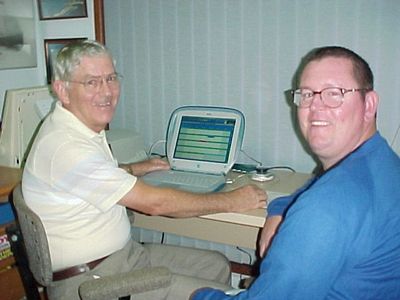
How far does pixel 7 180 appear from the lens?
192 centimetres

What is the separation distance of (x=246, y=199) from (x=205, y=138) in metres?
0.53

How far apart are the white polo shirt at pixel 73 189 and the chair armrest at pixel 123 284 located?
264 mm

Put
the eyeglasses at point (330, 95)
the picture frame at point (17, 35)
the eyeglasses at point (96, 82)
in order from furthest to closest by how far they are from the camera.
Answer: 1. the picture frame at point (17, 35)
2. the eyeglasses at point (96, 82)
3. the eyeglasses at point (330, 95)

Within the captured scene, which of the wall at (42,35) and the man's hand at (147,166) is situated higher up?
the wall at (42,35)

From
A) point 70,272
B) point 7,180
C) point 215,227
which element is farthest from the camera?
point 215,227

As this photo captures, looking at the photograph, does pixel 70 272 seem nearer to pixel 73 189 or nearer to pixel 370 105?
pixel 73 189

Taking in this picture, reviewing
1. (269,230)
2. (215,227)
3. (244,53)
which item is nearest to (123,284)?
(269,230)

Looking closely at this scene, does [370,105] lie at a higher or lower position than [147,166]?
higher

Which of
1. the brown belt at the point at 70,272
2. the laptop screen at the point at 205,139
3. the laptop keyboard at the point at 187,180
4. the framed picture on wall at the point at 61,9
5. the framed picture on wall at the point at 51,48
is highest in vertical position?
the framed picture on wall at the point at 61,9

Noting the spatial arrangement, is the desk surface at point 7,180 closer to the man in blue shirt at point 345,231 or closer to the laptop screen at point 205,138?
the laptop screen at point 205,138

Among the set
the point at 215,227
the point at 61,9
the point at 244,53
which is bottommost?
the point at 215,227

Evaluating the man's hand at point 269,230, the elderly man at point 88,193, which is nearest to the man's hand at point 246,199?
the elderly man at point 88,193

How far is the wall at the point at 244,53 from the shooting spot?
1.98m

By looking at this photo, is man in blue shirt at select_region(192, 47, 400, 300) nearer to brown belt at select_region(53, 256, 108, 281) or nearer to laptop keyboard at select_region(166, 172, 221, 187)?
brown belt at select_region(53, 256, 108, 281)
